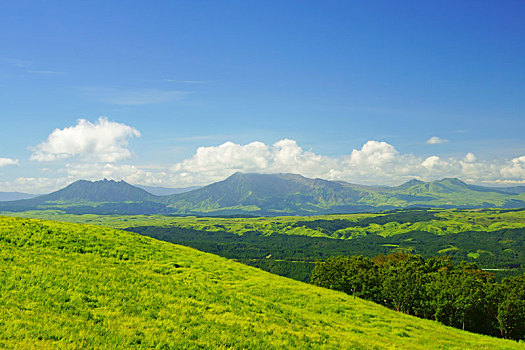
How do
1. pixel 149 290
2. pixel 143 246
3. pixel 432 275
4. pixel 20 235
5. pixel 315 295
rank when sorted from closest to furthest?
pixel 149 290 → pixel 20 235 → pixel 315 295 → pixel 143 246 → pixel 432 275

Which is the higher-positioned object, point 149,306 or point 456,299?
point 149,306

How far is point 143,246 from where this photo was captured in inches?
1677

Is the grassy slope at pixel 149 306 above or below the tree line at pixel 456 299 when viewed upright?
above

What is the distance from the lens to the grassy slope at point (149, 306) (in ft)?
54.1

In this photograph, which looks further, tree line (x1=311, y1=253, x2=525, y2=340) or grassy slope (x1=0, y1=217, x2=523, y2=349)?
tree line (x1=311, y1=253, x2=525, y2=340)

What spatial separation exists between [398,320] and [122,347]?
3275cm

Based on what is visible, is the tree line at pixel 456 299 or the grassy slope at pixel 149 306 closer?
the grassy slope at pixel 149 306

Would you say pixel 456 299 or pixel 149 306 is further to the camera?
pixel 456 299

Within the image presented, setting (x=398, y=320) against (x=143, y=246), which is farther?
(x=143, y=246)

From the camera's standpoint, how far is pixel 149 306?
21.3m

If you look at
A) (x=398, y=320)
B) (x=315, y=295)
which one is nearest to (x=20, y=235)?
(x=315, y=295)

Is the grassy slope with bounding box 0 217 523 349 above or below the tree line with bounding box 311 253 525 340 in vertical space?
above

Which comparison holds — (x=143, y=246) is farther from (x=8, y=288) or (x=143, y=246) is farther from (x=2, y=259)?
(x=8, y=288)

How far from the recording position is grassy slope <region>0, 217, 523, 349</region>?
54.1 feet
